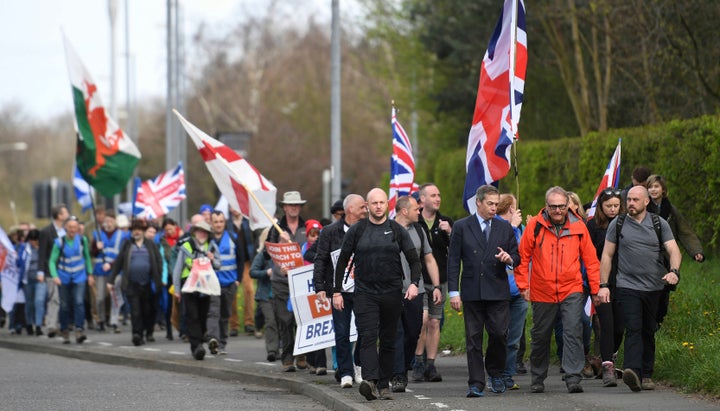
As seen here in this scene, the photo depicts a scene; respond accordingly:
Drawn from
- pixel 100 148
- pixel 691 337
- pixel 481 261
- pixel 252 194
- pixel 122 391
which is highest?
pixel 100 148

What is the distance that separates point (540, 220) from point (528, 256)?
1.11 ft

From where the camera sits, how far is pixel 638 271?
41.5 ft

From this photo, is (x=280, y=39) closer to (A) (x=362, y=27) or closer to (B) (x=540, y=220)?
(A) (x=362, y=27)

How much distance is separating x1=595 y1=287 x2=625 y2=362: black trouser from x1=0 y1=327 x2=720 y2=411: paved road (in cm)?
34

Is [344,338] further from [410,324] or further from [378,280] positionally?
[378,280]

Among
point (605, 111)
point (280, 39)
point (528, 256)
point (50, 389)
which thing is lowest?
point (50, 389)

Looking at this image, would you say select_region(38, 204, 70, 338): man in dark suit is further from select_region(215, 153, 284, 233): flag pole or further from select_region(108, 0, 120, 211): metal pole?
select_region(108, 0, 120, 211): metal pole

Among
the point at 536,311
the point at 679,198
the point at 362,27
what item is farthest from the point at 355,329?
the point at 362,27

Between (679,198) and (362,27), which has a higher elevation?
(362,27)

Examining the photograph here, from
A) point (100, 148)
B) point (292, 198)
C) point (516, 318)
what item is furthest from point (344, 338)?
point (100, 148)

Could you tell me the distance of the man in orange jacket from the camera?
1265cm

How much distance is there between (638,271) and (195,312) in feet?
22.1

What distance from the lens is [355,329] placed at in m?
14.1

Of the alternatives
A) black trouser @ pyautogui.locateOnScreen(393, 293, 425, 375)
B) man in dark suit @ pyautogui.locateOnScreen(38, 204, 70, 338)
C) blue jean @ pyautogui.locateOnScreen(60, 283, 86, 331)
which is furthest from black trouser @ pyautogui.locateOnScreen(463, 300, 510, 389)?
man in dark suit @ pyautogui.locateOnScreen(38, 204, 70, 338)
